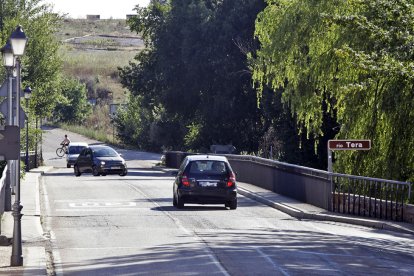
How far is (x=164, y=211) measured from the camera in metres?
30.3

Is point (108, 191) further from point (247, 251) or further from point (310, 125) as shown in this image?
point (247, 251)

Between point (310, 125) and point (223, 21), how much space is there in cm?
3109

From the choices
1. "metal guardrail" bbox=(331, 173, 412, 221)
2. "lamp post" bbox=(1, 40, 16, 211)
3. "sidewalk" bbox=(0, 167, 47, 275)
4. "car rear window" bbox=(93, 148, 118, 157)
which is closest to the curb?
"metal guardrail" bbox=(331, 173, 412, 221)

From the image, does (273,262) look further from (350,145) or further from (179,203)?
(179,203)

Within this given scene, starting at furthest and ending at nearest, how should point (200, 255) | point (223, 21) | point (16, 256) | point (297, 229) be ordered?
1. point (223, 21)
2. point (297, 229)
3. point (200, 255)
4. point (16, 256)

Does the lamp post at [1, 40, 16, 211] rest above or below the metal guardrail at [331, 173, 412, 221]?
above

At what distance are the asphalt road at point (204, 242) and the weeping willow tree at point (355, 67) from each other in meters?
2.93

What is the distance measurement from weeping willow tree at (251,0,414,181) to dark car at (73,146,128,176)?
16.9 meters

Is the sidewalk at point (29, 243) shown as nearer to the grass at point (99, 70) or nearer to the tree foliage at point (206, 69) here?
the tree foliage at point (206, 69)

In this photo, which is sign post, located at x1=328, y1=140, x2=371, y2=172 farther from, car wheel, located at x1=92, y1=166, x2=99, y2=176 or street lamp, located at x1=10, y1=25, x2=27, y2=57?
car wheel, located at x1=92, y1=166, x2=99, y2=176

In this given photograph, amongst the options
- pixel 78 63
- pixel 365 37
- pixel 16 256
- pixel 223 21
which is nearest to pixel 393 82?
pixel 365 37

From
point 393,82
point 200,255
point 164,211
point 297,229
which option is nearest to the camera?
point 200,255

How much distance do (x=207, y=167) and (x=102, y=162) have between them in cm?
1999

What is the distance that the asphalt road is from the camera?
1788 cm
